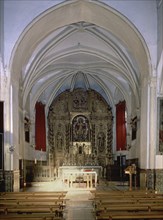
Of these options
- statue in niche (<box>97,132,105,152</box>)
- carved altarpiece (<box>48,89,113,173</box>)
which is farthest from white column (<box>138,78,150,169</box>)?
statue in niche (<box>97,132,105,152</box>)

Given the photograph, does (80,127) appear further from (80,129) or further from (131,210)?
(131,210)

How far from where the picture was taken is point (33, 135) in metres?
25.0

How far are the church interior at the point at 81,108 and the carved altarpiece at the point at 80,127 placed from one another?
9cm

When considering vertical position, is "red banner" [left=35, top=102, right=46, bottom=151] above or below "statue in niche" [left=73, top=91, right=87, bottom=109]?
below

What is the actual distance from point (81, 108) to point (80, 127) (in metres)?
1.63

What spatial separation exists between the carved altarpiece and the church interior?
85 millimetres

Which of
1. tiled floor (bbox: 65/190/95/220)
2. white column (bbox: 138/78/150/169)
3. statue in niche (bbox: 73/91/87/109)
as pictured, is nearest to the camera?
tiled floor (bbox: 65/190/95/220)

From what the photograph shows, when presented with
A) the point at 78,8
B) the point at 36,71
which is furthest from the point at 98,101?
the point at 78,8

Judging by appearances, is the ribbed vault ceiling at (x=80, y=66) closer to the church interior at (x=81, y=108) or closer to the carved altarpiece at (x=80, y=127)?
the church interior at (x=81, y=108)

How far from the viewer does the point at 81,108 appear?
28.3m

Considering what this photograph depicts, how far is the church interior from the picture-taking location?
11.4 meters

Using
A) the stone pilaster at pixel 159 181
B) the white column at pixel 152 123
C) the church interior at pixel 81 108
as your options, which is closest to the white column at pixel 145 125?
the church interior at pixel 81 108

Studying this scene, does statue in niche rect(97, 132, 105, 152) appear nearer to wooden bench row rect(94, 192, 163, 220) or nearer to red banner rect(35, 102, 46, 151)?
red banner rect(35, 102, 46, 151)

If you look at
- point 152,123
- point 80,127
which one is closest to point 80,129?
point 80,127
